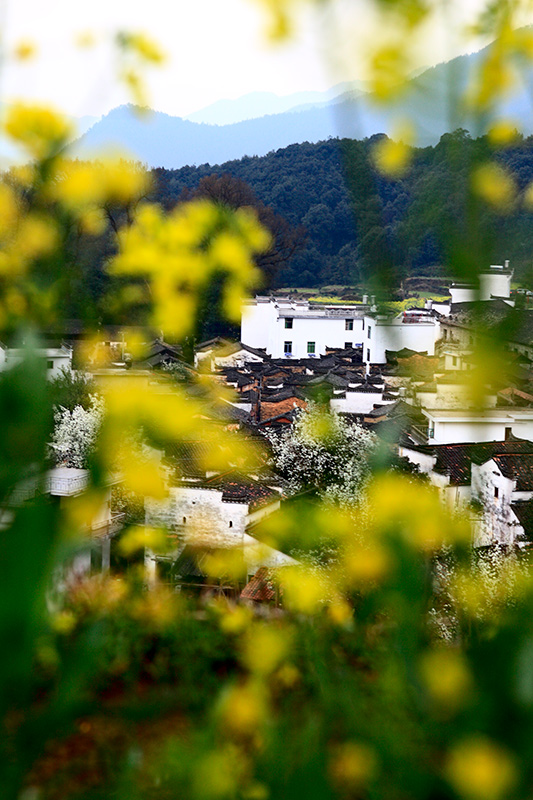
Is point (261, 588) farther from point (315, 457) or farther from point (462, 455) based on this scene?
point (315, 457)

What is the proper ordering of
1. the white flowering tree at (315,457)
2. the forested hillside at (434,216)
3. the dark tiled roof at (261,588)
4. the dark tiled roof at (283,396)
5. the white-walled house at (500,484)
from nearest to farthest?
the forested hillside at (434,216), the dark tiled roof at (261,588), the white-walled house at (500,484), the white flowering tree at (315,457), the dark tiled roof at (283,396)

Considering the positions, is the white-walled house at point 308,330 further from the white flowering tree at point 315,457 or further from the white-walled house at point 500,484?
the white-walled house at point 500,484

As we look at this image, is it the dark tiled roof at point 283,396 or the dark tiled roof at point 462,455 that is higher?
the dark tiled roof at point 462,455

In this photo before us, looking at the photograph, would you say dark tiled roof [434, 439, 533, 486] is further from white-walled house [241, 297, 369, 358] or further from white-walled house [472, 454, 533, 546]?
white-walled house [241, 297, 369, 358]

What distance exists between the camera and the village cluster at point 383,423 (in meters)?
0.63

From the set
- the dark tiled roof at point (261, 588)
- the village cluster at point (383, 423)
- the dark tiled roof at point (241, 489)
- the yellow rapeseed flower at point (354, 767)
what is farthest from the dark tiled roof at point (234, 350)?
the yellow rapeseed flower at point (354, 767)

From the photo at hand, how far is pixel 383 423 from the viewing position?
415 cm

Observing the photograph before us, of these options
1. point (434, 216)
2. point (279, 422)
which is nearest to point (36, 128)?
point (434, 216)

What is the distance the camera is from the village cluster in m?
0.63

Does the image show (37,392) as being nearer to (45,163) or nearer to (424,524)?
(424,524)

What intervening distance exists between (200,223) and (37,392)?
638 millimetres

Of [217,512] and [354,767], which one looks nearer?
[354,767]

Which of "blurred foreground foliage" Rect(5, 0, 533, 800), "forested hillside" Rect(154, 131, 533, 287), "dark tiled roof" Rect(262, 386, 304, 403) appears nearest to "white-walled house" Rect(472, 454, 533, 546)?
"blurred foreground foliage" Rect(5, 0, 533, 800)

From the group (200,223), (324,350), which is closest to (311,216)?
(324,350)
